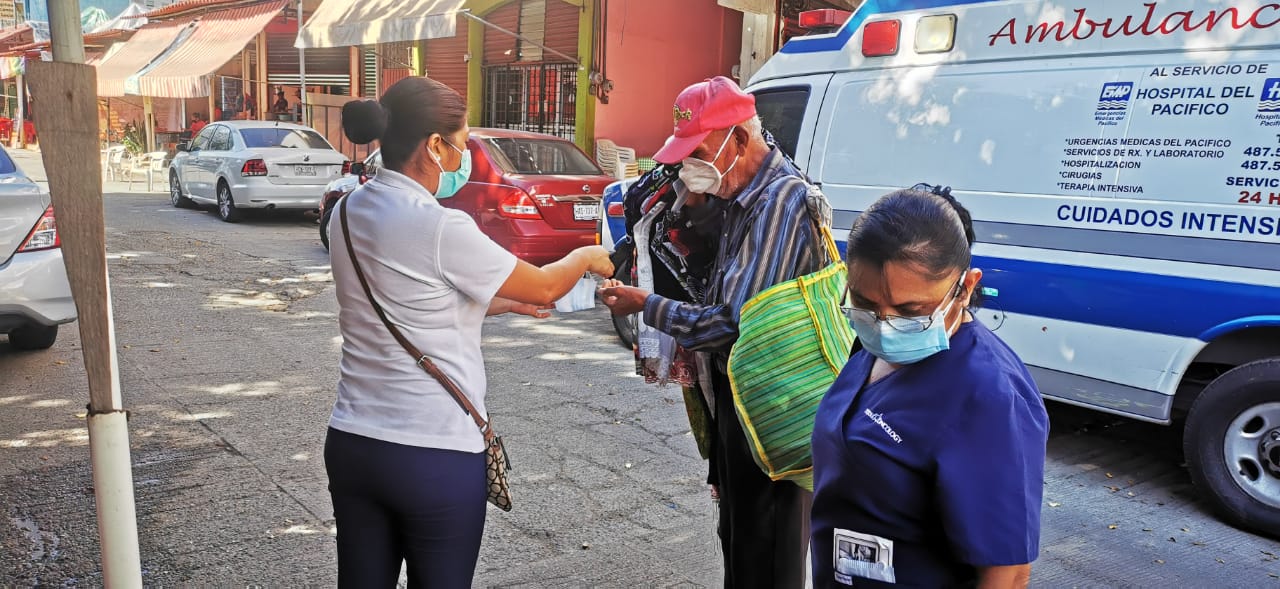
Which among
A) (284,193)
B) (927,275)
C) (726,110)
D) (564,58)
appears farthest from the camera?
(564,58)

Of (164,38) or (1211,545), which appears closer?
(1211,545)

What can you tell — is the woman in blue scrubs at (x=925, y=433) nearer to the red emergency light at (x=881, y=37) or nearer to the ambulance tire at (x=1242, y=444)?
the ambulance tire at (x=1242, y=444)

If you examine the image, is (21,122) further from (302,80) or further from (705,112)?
(705,112)

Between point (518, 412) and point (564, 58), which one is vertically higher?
point (564, 58)

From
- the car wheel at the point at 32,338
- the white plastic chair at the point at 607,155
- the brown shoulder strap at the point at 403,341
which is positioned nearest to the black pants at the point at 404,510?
the brown shoulder strap at the point at 403,341

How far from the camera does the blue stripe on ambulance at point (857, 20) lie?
5203 mm

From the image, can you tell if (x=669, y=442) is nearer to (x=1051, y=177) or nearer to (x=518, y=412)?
(x=518, y=412)

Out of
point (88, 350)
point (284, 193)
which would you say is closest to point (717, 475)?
point (88, 350)

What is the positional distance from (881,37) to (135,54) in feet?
87.7

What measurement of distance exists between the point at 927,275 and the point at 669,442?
11.9 ft

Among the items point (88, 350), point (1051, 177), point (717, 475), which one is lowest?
point (717, 475)

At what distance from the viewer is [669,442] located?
516cm

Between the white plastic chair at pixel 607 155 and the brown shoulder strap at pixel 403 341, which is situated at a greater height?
the brown shoulder strap at pixel 403 341

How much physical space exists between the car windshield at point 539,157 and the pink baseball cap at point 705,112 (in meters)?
6.75
